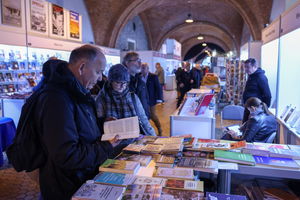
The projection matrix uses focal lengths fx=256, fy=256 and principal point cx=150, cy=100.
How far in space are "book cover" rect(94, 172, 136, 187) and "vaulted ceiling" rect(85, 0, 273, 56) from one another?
8.65 metres

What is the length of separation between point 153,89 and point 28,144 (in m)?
3.72

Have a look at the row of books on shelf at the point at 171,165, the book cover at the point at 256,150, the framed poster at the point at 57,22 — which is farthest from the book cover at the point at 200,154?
the framed poster at the point at 57,22

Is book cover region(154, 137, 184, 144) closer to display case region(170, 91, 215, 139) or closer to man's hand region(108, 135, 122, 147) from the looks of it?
man's hand region(108, 135, 122, 147)

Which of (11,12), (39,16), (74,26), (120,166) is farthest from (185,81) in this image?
(120,166)

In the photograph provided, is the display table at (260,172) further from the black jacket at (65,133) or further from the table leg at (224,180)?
the black jacket at (65,133)

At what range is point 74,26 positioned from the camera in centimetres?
787

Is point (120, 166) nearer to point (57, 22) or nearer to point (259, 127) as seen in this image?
point (259, 127)

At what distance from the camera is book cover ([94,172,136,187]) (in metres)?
1.42

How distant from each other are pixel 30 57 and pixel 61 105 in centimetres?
548

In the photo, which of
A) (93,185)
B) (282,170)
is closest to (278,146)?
(282,170)

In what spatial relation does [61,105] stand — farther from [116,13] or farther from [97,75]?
[116,13]

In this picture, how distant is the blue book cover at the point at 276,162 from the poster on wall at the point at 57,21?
21.4 feet

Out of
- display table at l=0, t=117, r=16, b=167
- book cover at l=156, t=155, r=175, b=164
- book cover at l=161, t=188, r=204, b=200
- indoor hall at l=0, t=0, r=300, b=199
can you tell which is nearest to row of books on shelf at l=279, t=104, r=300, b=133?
indoor hall at l=0, t=0, r=300, b=199

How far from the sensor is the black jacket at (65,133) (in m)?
1.25
